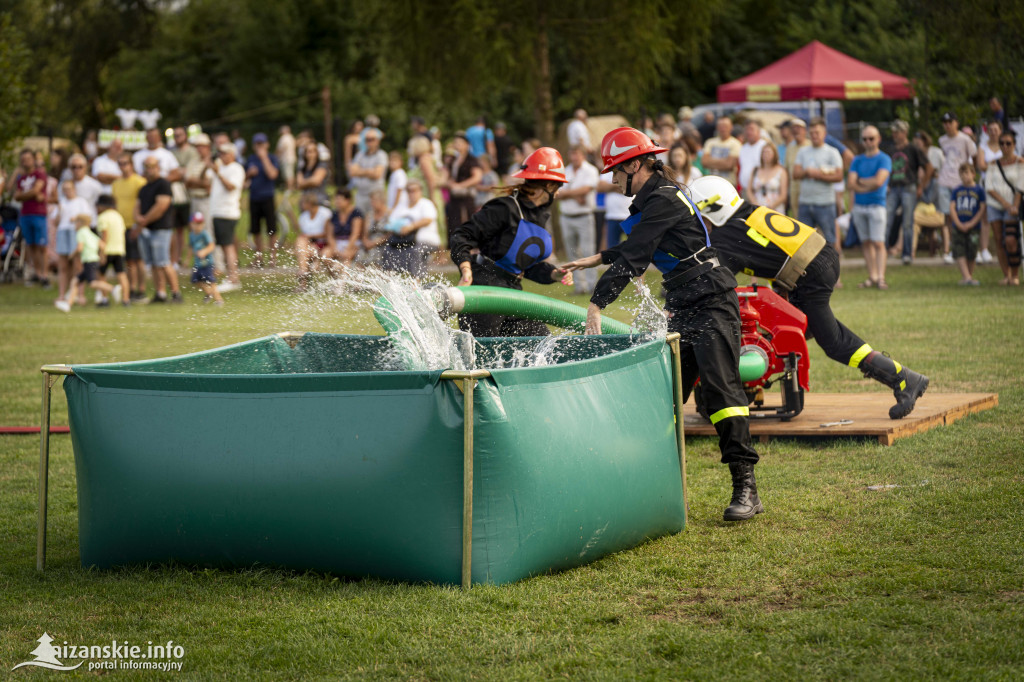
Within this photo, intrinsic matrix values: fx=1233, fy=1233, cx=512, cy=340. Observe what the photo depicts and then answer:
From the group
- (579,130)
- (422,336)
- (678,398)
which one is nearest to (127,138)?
(579,130)

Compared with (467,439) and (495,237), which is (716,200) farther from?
(467,439)

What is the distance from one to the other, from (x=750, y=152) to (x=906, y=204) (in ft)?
12.8

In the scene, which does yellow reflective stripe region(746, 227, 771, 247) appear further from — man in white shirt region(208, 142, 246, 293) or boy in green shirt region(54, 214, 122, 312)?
boy in green shirt region(54, 214, 122, 312)

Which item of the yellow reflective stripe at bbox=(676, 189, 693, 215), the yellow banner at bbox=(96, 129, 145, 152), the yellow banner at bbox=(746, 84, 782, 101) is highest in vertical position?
the yellow banner at bbox=(746, 84, 782, 101)

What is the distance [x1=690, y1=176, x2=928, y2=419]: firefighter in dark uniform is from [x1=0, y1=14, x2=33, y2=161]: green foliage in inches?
657

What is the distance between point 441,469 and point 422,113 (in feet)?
133

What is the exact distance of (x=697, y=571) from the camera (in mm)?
5617

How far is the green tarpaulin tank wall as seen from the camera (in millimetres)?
5219

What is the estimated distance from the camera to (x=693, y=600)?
17.1 ft

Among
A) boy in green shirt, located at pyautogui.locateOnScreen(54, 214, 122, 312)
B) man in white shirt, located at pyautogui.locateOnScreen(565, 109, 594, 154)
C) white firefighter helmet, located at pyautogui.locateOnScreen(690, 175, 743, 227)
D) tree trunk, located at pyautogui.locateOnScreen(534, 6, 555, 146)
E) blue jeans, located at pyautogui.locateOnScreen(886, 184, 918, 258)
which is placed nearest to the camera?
white firefighter helmet, located at pyautogui.locateOnScreen(690, 175, 743, 227)

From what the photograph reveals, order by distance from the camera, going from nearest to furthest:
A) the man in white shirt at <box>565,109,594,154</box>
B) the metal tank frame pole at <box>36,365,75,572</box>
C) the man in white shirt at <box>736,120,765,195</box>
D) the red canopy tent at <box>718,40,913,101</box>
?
the metal tank frame pole at <box>36,365,75,572</box> → the man in white shirt at <box>736,120,765,195</box> → the man in white shirt at <box>565,109,594,154</box> → the red canopy tent at <box>718,40,913,101</box>

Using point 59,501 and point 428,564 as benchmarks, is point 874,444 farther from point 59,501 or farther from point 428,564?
point 59,501

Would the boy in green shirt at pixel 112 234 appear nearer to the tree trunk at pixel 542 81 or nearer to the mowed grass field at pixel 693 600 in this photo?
the tree trunk at pixel 542 81

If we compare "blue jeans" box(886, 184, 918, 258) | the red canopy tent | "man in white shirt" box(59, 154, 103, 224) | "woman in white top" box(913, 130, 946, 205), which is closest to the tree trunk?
the red canopy tent
